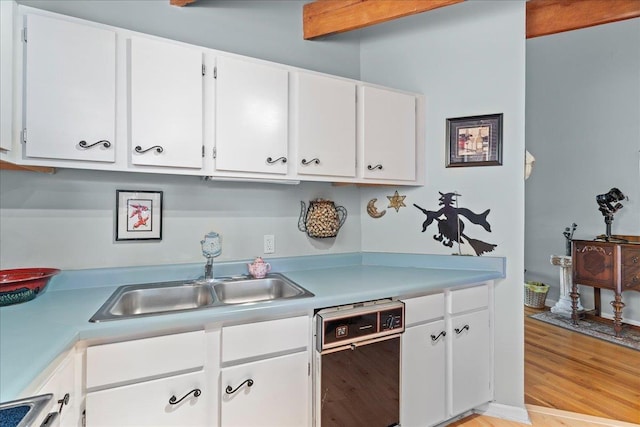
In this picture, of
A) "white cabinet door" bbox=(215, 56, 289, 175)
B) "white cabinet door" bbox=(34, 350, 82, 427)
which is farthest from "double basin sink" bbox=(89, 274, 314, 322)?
"white cabinet door" bbox=(215, 56, 289, 175)

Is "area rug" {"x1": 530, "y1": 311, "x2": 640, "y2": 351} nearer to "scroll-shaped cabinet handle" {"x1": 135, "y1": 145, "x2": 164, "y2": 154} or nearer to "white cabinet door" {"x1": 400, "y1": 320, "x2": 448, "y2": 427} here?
"white cabinet door" {"x1": 400, "y1": 320, "x2": 448, "y2": 427}

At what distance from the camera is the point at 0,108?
1237 mm

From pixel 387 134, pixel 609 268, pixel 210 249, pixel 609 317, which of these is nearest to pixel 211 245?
pixel 210 249

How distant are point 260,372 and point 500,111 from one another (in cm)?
202

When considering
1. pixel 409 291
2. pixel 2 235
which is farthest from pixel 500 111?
pixel 2 235

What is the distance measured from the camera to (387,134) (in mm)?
2160

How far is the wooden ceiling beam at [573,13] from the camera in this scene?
2.14 meters

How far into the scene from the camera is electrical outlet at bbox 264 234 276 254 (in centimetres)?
214

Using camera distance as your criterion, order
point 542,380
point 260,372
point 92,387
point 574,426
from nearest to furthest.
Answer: point 92,387 < point 260,372 < point 574,426 < point 542,380

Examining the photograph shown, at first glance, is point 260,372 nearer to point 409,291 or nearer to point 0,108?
point 409,291

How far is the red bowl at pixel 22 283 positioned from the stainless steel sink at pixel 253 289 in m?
0.72

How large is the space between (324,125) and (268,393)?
1393mm

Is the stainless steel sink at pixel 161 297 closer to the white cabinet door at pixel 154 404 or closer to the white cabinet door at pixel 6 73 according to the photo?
the white cabinet door at pixel 154 404

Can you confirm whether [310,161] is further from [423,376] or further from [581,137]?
[581,137]
